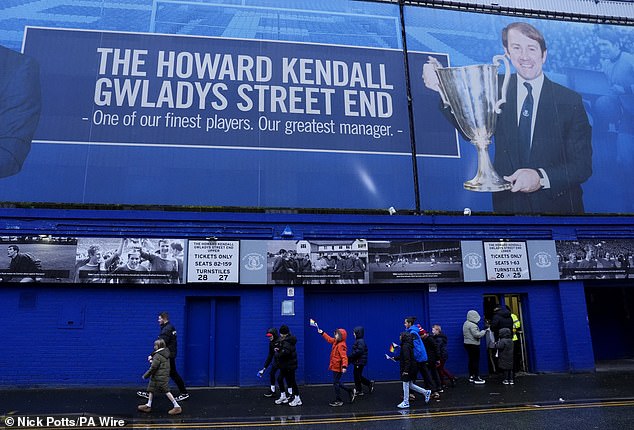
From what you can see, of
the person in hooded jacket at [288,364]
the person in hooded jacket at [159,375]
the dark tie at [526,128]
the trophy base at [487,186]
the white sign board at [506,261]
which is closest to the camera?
the person in hooded jacket at [159,375]

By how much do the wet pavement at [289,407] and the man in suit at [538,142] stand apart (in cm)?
559

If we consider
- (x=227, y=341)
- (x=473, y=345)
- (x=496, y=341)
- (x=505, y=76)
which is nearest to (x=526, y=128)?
(x=505, y=76)

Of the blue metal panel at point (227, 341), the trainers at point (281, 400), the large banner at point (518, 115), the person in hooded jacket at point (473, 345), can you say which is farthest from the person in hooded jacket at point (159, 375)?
the large banner at point (518, 115)

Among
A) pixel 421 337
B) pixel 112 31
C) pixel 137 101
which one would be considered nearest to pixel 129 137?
pixel 137 101

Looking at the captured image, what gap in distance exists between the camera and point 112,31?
14.4 m

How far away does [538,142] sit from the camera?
15.4 meters

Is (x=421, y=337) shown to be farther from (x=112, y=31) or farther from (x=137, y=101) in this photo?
(x=112, y=31)

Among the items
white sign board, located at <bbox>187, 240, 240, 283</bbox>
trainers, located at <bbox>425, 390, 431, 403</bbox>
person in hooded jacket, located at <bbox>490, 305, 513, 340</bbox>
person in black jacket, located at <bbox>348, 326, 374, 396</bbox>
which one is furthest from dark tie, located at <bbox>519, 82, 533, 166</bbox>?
white sign board, located at <bbox>187, 240, 240, 283</bbox>

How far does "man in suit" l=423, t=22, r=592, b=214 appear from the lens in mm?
14914

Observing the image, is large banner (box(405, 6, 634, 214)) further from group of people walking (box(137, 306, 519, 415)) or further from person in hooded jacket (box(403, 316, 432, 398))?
person in hooded jacket (box(403, 316, 432, 398))

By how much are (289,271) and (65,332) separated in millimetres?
5959

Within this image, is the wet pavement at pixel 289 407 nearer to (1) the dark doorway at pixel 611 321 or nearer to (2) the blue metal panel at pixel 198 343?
(2) the blue metal panel at pixel 198 343

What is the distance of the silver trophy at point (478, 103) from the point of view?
14891mm

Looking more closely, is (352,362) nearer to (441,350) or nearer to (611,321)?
(441,350)
